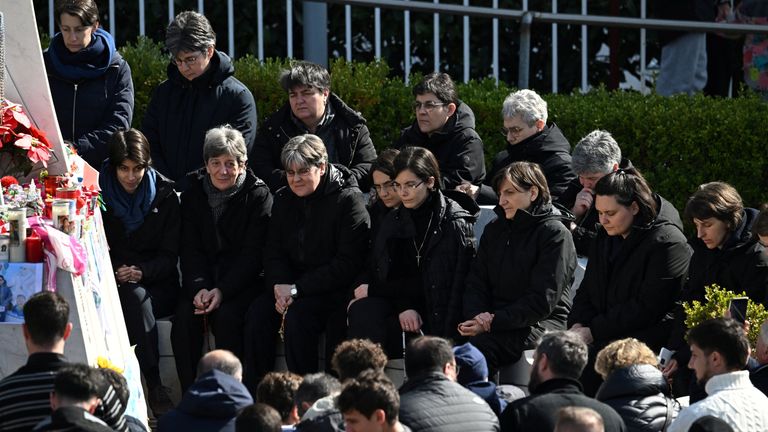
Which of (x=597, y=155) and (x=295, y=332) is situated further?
(x=597, y=155)

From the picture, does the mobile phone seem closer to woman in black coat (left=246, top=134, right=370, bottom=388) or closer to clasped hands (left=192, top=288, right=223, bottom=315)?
woman in black coat (left=246, top=134, right=370, bottom=388)

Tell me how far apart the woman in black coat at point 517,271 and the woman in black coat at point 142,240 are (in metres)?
1.93

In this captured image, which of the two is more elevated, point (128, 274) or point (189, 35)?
point (189, 35)

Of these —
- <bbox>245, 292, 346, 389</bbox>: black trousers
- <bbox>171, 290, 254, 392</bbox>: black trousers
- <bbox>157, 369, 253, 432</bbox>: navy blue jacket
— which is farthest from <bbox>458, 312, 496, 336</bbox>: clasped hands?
<bbox>157, 369, 253, 432</bbox>: navy blue jacket

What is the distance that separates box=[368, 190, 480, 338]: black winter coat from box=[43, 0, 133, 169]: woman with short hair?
2.04 meters

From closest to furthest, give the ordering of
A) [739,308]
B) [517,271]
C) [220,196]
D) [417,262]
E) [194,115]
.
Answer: [739,308] → [517,271] → [417,262] → [220,196] → [194,115]

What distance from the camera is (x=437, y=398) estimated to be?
6.87 m

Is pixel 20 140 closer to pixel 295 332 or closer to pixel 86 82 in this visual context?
pixel 86 82

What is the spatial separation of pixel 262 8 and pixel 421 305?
12.9 feet

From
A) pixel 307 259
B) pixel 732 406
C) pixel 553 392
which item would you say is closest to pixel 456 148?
pixel 307 259

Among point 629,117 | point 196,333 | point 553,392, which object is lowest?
point 196,333

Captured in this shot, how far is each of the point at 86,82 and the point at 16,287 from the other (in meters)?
2.54

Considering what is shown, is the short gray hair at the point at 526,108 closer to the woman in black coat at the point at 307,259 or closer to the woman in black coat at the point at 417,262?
the woman in black coat at the point at 417,262

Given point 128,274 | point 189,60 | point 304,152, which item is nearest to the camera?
point 304,152
